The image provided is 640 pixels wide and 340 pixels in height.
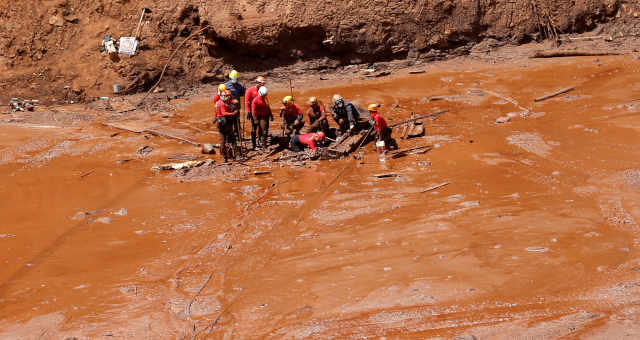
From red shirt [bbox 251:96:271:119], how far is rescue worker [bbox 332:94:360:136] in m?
1.35

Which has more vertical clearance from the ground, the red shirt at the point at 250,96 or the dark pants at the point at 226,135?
the red shirt at the point at 250,96

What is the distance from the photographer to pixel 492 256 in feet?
18.2

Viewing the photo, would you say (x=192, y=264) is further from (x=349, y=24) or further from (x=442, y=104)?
(x=349, y=24)

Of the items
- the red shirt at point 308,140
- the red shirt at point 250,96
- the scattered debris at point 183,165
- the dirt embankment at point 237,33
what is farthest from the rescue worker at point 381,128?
the dirt embankment at point 237,33

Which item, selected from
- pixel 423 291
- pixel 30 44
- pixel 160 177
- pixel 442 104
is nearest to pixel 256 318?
pixel 423 291

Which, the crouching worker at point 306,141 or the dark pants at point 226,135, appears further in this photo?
the crouching worker at point 306,141

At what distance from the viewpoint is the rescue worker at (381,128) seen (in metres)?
10.3

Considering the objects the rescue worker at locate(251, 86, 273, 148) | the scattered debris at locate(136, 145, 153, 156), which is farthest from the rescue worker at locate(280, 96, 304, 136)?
the scattered debris at locate(136, 145, 153, 156)

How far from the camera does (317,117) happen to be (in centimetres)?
1134

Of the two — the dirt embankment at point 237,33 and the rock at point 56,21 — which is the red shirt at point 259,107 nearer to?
the dirt embankment at point 237,33

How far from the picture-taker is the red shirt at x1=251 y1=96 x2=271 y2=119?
11000 mm

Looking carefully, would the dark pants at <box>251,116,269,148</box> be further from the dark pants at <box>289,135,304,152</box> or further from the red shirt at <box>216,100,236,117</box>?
the red shirt at <box>216,100,236,117</box>

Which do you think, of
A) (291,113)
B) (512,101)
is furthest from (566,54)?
(291,113)

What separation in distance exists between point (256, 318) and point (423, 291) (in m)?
1.55
